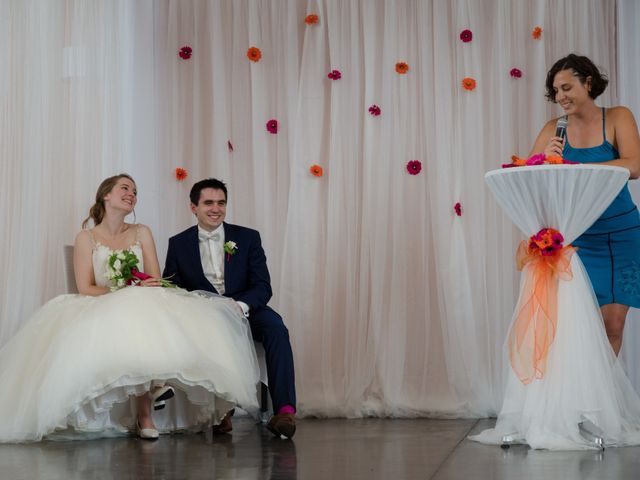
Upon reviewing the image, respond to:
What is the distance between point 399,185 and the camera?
213 inches

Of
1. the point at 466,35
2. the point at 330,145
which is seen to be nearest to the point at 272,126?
the point at 330,145

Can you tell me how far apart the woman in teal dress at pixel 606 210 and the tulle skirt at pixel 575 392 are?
11.1 inches

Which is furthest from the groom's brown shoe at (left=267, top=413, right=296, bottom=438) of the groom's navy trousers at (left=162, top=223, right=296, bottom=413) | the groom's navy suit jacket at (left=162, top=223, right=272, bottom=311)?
the groom's navy suit jacket at (left=162, top=223, right=272, bottom=311)

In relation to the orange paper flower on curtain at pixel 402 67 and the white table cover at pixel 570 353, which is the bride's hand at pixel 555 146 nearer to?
the white table cover at pixel 570 353

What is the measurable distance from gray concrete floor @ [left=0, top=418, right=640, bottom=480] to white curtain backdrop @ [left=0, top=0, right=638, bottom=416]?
2.69ft

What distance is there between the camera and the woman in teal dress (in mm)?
4109

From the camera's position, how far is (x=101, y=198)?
4.97 meters

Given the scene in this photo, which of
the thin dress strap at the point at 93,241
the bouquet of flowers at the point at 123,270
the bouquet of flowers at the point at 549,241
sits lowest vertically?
the bouquet of flowers at the point at 123,270

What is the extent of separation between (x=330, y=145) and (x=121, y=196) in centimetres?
122

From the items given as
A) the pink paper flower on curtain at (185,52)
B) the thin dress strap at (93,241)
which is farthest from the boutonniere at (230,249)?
the pink paper flower on curtain at (185,52)

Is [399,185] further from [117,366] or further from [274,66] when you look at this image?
[117,366]

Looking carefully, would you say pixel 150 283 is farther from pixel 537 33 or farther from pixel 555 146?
pixel 537 33

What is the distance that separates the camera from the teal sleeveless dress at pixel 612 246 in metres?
4.11

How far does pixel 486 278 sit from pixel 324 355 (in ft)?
3.19
